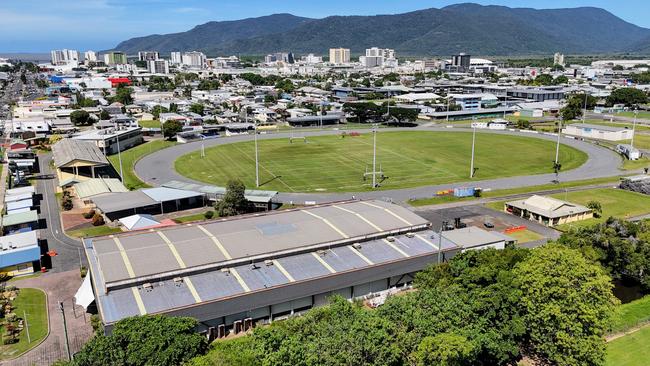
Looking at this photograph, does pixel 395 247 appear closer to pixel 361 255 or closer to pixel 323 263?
pixel 361 255

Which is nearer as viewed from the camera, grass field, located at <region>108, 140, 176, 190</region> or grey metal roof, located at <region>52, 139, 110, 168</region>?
grey metal roof, located at <region>52, 139, 110, 168</region>

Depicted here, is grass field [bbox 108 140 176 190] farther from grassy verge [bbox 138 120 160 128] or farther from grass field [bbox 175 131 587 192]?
grassy verge [bbox 138 120 160 128]

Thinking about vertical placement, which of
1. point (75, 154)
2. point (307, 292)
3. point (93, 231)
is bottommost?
point (93, 231)

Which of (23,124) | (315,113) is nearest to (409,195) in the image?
(315,113)

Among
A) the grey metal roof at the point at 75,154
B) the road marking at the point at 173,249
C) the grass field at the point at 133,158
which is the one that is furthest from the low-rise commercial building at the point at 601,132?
the grey metal roof at the point at 75,154

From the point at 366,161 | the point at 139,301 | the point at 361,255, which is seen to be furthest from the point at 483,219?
the point at 139,301

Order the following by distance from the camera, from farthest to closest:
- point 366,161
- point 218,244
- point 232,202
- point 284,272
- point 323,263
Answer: point 366,161 < point 232,202 < point 218,244 < point 323,263 < point 284,272

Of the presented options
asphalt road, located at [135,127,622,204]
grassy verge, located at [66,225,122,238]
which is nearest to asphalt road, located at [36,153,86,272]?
grassy verge, located at [66,225,122,238]
